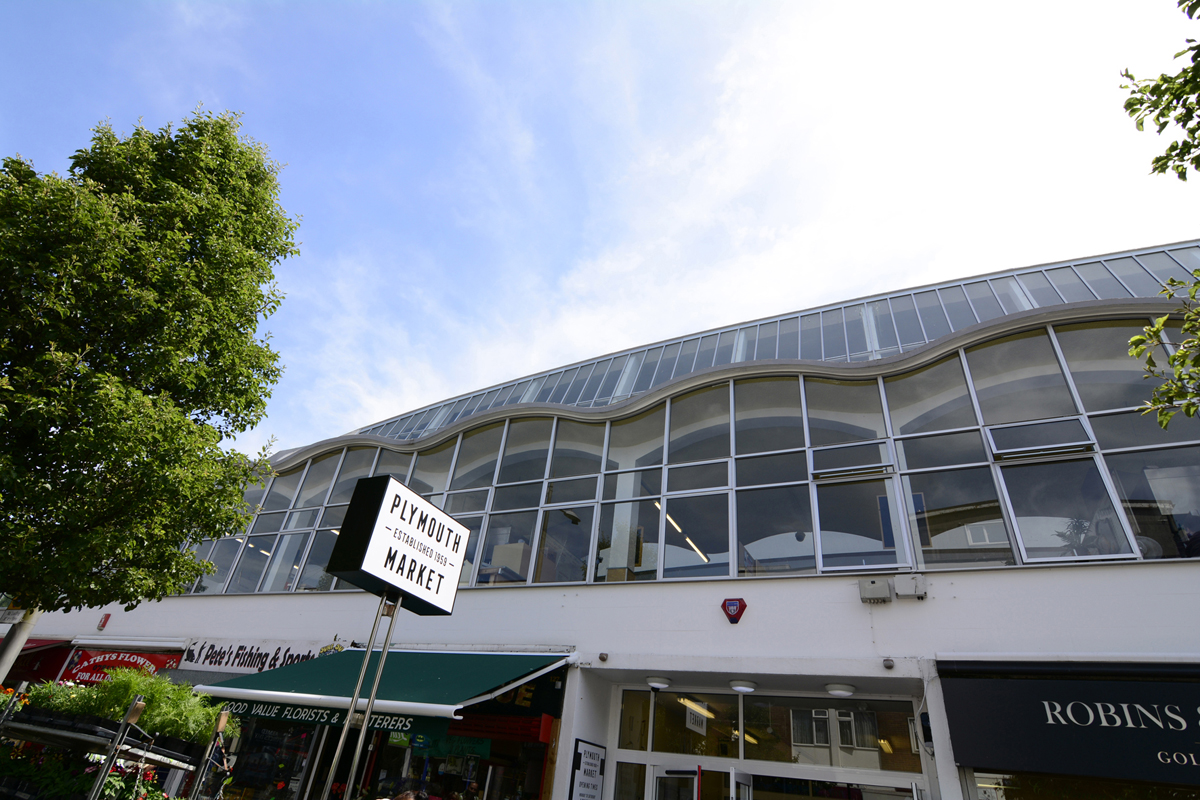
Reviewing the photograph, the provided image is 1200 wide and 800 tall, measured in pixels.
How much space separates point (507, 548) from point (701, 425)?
4058mm

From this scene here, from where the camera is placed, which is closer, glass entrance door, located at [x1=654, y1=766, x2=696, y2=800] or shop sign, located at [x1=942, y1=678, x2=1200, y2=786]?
shop sign, located at [x1=942, y1=678, x2=1200, y2=786]

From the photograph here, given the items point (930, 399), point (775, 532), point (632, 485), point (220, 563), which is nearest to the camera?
point (775, 532)

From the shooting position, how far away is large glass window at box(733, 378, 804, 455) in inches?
386

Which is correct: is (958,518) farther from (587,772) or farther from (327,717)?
(327,717)

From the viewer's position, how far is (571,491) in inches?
433

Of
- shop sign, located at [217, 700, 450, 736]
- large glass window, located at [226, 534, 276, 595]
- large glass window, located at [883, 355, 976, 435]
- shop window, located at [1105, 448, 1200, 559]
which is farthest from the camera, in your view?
large glass window, located at [226, 534, 276, 595]

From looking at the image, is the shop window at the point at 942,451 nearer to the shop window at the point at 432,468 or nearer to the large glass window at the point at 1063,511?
the large glass window at the point at 1063,511

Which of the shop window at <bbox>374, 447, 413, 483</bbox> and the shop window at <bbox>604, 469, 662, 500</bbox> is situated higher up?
the shop window at <bbox>374, 447, 413, 483</bbox>

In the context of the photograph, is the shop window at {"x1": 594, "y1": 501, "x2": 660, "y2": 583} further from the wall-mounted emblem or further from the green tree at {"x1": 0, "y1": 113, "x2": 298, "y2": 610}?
the green tree at {"x1": 0, "y1": 113, "x2": 298, "y2": 610}

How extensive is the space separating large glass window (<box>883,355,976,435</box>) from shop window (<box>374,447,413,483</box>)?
967cm

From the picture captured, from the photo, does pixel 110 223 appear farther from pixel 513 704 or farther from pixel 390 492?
pixel 513 704

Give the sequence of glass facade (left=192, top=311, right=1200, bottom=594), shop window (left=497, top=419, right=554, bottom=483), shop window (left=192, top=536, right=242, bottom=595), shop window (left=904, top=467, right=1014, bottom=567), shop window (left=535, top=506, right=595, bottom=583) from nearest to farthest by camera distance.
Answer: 1. glass facade (left=192, top=311, right=1200, bottom=594)
2. shop window (left=904, top=467, right=1014, bottom=567)
3. shop window (left=535, top=506, right=595, bottom=583)
4. shop window (left=497, top=419, right=554, bottom=483)
5. shop window (left=192, top=536, right=242, bottom=595)

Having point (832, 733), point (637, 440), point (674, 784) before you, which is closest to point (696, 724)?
point (674, 784)

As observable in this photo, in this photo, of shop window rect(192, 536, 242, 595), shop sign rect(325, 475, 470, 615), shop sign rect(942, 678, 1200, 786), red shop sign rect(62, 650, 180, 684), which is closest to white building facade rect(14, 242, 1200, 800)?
shop sign rect(942, 678, 1200, 786)
